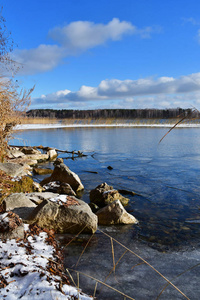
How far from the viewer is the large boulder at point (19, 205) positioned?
4484 mm

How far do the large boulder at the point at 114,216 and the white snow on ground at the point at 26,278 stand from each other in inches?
76.7

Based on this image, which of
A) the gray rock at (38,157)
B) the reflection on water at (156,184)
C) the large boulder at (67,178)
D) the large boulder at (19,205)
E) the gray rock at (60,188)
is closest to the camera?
the large boulder at (19,205)

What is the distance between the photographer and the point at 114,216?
489 cm

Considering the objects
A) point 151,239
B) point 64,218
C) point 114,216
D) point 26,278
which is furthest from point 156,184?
point 26,278

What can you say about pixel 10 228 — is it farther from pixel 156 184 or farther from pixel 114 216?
pixel 156 184

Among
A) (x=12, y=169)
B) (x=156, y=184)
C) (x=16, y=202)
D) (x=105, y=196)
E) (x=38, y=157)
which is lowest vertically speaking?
(x=156, y=184)

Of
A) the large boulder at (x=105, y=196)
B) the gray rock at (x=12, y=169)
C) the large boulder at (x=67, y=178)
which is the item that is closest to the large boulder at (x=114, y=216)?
the large boulder at (x=105, y=196)

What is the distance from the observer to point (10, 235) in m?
3.36

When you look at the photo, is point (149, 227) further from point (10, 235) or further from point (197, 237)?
point (10, 235)

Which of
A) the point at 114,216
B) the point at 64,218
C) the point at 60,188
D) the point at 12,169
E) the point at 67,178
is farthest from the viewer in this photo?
the point at 67,178

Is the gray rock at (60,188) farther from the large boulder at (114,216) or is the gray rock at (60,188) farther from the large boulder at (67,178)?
the large boulder at (114,216)

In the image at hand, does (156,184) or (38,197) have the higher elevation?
(38,197)

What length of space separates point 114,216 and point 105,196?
Answer: 107cm

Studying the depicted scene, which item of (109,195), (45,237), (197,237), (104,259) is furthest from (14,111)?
(197,237)
